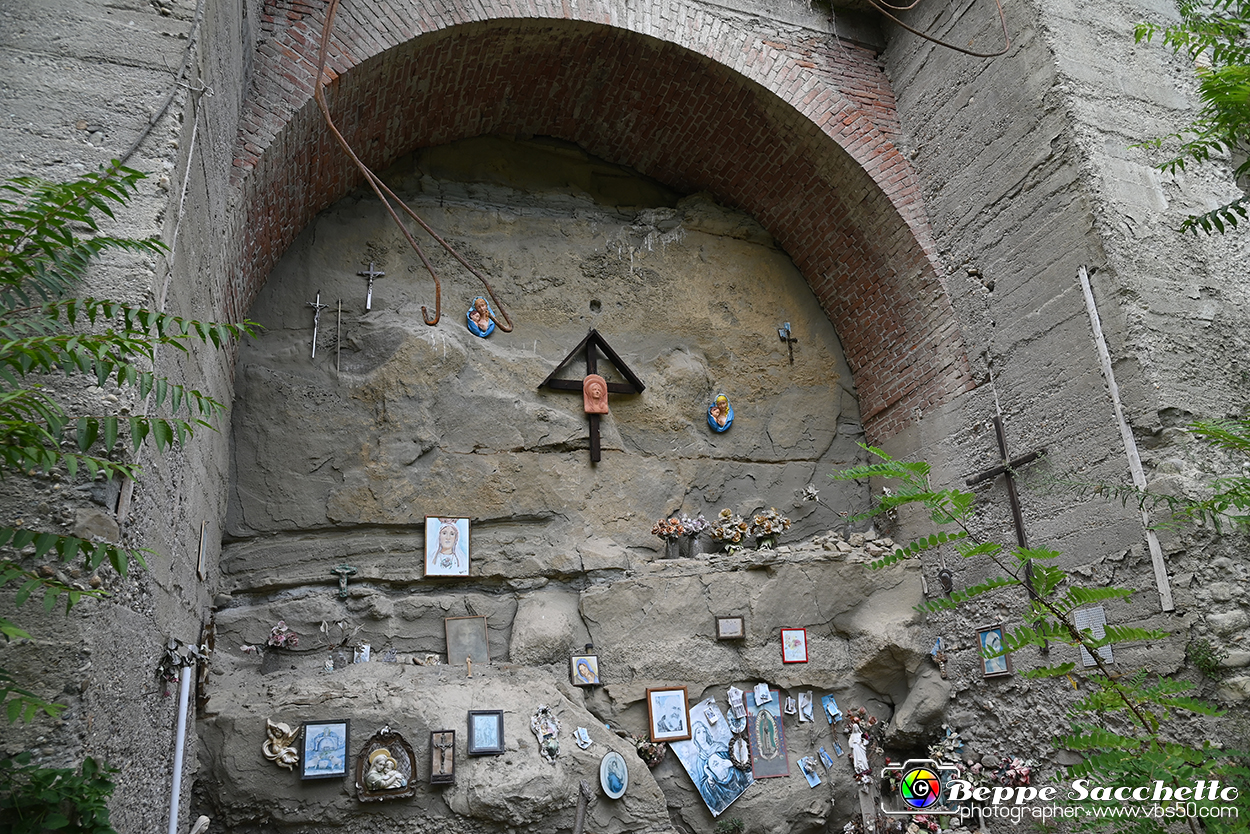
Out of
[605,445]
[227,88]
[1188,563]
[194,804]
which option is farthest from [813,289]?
[194,804]

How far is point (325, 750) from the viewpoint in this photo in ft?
13.7

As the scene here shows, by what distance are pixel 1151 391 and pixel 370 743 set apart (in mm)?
4376

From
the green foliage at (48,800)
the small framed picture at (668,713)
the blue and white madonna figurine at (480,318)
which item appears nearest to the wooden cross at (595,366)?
the blue and white madonna figurine at (480,318)

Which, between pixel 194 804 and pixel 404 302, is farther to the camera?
pixel 404 302

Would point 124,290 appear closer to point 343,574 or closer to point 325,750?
point 325,750

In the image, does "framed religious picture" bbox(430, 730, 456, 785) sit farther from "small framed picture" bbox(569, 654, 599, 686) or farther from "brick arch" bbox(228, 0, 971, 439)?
"brick arch" bbox(228, 0, 971, 439)

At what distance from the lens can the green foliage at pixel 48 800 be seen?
6.82ft

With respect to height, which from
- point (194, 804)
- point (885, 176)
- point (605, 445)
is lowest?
point (194, 804)

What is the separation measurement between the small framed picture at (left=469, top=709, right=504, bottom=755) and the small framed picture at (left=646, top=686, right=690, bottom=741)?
38.5 inches

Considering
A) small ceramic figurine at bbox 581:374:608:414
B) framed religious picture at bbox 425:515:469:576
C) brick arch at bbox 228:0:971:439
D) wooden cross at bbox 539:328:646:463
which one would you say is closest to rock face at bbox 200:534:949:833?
framed religious picture at bbox 425:515:469:576

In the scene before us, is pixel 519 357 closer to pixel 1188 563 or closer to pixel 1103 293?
pixel 1103 293

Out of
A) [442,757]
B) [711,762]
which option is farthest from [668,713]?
[442,757]

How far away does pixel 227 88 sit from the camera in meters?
3.98

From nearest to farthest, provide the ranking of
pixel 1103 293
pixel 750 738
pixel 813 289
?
1. pixel 1103 293
2. pixel 750 738
3. pixel 813 289
